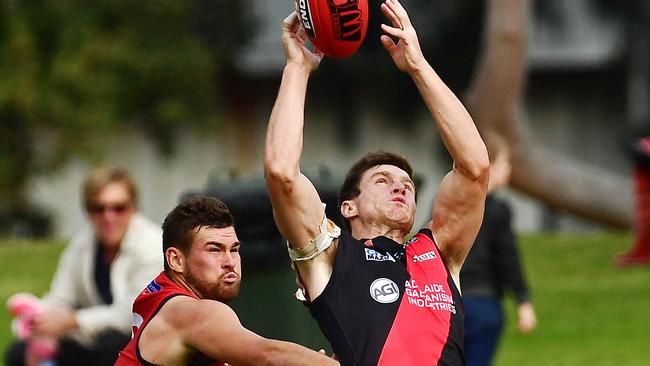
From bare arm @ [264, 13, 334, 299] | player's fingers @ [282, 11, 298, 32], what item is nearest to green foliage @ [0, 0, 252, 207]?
player's fingers @ [282, 11, 298, 32]

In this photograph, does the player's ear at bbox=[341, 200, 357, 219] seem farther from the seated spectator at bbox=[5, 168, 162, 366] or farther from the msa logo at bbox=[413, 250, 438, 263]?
the seated spectator at bbox=[5, 168, 162, 366]

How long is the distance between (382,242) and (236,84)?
59.4 feet

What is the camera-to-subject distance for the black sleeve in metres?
8.56

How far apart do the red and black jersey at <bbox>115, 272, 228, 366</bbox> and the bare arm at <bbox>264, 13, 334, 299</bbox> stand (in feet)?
1.56

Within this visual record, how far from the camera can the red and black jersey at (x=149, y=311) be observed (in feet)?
16.9

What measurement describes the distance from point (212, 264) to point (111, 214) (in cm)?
241

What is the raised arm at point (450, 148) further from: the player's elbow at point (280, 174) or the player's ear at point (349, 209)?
the player's elbow at point (280, 174)

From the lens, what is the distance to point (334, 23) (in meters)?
5.22

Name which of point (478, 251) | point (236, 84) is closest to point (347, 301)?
point (478, 251)

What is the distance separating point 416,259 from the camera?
529 cm

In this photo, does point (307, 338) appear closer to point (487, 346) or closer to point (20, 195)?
point (487, 346)

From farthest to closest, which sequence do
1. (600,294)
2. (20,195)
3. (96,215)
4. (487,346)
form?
1. (20,195)
2. (600,294)
3. (487,346)
4. (96,215)

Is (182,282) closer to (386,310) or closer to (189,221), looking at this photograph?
(189,221)

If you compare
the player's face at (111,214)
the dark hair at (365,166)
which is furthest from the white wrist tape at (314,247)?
the player's face at (111,214)
